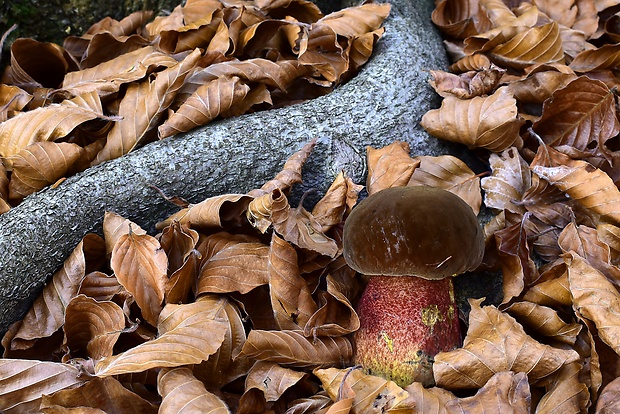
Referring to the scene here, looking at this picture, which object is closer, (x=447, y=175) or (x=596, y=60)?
(x=447, y=175)

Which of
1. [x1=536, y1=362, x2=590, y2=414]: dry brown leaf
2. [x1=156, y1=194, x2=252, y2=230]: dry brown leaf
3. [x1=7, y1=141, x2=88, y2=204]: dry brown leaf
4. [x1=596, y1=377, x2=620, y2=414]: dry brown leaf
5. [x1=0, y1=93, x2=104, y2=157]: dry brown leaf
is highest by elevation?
[x1=0, y1=93, x2=104, y2=157]: dry brown leaf

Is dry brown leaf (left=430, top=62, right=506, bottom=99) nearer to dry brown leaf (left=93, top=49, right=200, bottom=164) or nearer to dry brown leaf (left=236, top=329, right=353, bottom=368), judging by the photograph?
dry brown leaf (left=93, top=49, right=200, bottom=164)

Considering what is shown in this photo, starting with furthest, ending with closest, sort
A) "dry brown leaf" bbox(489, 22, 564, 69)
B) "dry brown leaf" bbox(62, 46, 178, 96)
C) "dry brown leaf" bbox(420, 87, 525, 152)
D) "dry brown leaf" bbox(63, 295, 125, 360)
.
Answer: "dry brown leaf" bbox(489, 22, 564, 69) → "dry brown leaf" bbox(62, 46, 178, 96) → "dry brown leaf" bbox(420, 87, 525, 152) → "dry brown leaf" bbox(63, 295, 125, 360)

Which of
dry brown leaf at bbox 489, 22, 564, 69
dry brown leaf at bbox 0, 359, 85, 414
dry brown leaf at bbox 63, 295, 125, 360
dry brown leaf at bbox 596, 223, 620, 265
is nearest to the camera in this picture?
dry brown leaf at bbox 0, 359, 85, 414

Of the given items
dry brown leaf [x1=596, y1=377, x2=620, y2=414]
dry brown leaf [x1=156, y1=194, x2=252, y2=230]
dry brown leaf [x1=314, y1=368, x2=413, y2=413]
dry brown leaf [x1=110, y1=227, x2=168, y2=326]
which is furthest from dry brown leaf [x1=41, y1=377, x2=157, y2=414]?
dry brown leaf [x1=596, y1=377, x2=620, y2=414]

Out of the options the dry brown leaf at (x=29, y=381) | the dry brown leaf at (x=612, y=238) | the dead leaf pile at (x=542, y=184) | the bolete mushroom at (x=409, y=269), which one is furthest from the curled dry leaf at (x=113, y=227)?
the dry brown leaf at (x=612, y=238)

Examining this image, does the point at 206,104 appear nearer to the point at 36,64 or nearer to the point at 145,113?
the point at 145,113

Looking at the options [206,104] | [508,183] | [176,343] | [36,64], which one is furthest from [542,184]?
[36,64]

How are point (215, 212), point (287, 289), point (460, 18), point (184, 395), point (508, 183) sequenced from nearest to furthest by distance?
point (184, 395) → point (287, 289) → point (215, 212) → point (508, 183) → point (460, 18)
